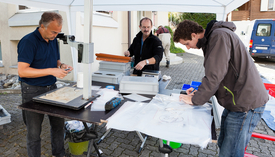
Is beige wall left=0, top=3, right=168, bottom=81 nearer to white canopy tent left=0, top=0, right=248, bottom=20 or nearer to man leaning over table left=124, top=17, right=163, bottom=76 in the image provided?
white canopy tent left=0, top=0, right=248, bottom=20

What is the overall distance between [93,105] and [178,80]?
540 cm

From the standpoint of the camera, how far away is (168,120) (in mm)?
1596

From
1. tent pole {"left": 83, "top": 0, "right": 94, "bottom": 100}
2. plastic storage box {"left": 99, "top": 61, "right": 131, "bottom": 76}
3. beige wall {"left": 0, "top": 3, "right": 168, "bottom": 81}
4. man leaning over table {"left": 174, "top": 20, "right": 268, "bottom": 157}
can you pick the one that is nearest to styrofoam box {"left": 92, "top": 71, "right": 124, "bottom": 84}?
plastic storage box {"left": 99, "top": 61, "right": 131, "bottom": 76}

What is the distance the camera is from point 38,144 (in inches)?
84.2

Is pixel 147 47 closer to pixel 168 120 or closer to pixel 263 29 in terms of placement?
pixel 168 120

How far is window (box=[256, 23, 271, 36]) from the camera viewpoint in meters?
10.3

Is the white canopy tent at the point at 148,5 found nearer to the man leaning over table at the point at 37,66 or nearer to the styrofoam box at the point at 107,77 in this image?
the styrofoam box at the point at 107,77

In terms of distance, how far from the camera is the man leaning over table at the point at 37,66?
1907mm

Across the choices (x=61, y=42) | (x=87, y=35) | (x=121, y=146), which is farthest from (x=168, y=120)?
(x=61, y=42)

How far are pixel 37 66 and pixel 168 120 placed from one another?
145 cm

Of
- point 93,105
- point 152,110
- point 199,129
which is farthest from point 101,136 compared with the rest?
point 199,129

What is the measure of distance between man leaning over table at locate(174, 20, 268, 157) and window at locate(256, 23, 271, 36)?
10.7m

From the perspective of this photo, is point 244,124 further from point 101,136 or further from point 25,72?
point 101,136

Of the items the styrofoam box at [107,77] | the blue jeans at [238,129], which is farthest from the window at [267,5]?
the blue jeans at [238,129]
